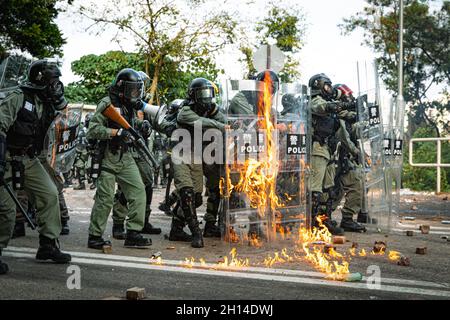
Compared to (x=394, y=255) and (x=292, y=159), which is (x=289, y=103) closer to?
(x=292, y=159)

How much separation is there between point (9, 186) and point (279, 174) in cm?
321

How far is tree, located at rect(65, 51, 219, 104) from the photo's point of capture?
73.2ft

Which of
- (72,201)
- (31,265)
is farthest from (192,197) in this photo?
(72,201)

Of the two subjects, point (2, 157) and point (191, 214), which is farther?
point (191, 214)

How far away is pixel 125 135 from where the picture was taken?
23.6 ft

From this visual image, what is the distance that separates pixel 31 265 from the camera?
6129mm

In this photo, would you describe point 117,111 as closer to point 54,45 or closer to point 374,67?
point 374,67

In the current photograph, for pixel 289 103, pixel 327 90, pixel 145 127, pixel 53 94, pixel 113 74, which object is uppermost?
pixel 113 74

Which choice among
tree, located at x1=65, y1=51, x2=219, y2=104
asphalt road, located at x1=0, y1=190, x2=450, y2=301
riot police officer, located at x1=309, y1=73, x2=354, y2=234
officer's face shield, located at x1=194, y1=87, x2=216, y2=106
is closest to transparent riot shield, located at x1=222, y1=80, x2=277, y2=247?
asphalt road, located at x1=0, y1=190, x2=450, y2=301

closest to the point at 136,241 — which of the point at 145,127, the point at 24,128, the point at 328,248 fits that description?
the point at 145,127

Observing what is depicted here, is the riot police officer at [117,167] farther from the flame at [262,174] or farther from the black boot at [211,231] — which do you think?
the black boot at [211,231]

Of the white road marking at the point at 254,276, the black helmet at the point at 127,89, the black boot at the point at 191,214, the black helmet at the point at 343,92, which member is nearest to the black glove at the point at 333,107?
the black helmet at the point at 343,92

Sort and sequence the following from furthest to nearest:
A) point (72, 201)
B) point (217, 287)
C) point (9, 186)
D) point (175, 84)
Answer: point (175, 84) < point (72, 201) < point (9, 186) < point (217, 287)

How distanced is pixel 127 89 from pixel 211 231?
90.9 inches
